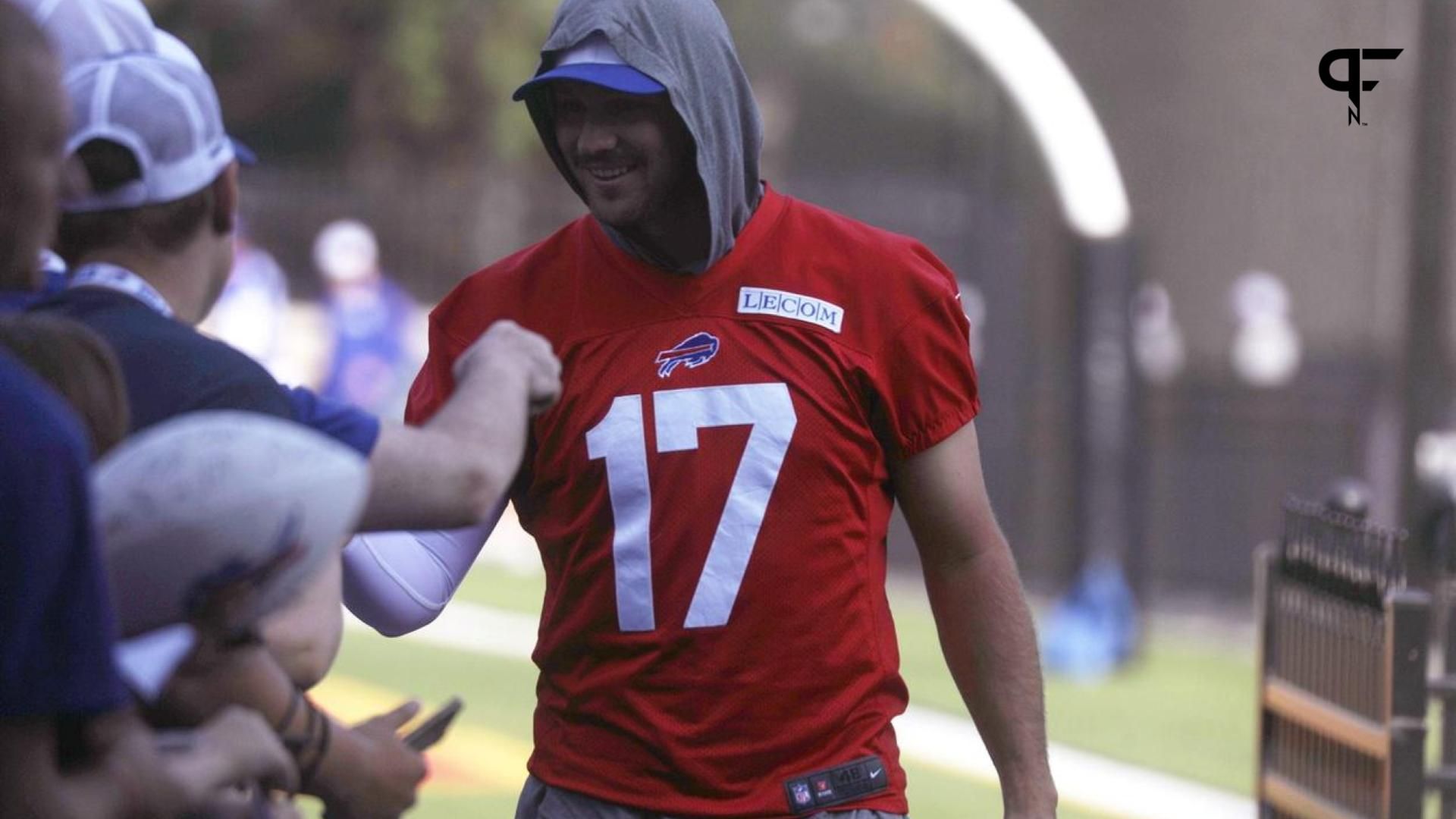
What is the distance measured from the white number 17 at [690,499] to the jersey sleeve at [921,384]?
198 millimetres

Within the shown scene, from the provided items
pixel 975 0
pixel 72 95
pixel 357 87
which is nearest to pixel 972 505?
pixel 72 95

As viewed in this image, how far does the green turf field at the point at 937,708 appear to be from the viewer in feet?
32.7

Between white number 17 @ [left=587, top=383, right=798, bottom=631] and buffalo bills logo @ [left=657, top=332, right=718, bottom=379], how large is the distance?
2.0 inches

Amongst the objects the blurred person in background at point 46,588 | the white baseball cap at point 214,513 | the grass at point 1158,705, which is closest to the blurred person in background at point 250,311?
the grass at point 1158,705

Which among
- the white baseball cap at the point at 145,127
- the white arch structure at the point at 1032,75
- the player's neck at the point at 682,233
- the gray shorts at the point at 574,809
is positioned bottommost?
the gray shorts at the point at 574,809

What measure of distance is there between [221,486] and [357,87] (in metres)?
31.1

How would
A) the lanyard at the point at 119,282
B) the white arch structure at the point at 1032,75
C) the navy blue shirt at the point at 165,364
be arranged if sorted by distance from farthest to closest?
the white arch structure at the point at 1032,75 → the lanyard at the point at 119,282 → the navy blue shirt at the point at 165,364

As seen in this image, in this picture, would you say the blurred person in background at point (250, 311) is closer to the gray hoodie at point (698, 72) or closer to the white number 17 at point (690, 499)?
the gray hoodie at point (698, 72)

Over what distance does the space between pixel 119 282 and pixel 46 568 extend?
2.42 feet

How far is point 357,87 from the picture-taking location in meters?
32.8

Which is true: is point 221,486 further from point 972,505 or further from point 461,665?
point 461,665

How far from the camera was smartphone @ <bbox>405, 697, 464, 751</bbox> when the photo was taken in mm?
3072

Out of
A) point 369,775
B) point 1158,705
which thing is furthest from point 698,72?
point 1158,705

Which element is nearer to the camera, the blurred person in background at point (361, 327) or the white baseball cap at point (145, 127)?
the white baseball cap at point (145, 127)
